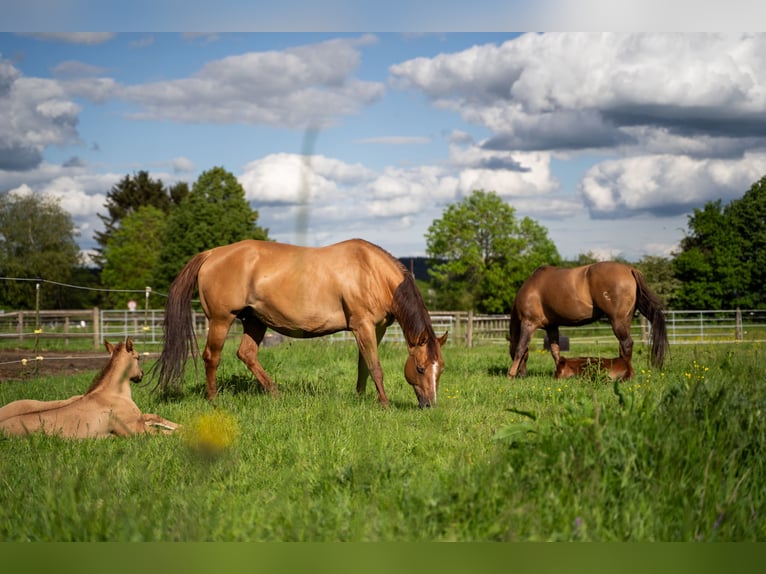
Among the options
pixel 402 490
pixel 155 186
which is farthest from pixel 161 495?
pixel 155 186

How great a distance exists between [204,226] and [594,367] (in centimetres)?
3790

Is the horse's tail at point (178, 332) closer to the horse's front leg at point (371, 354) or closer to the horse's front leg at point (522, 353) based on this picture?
the horse's front leg at point (371, 354)

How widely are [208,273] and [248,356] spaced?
4.00ft

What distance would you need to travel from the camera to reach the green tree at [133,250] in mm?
63678

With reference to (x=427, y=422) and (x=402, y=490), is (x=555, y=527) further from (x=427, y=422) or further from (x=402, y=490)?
(x=427, y=422)

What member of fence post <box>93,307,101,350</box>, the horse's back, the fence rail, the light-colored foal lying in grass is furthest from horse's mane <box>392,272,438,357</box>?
fence post <box>93,307,101,350</box>

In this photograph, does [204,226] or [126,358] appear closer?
[126,358]

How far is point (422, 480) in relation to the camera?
4523mm

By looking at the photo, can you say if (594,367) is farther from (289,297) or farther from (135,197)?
(135,197)

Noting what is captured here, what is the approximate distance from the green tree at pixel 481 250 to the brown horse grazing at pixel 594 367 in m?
49.9

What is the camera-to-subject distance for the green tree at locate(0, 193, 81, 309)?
54.3 meters

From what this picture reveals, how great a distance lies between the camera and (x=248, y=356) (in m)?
9.91

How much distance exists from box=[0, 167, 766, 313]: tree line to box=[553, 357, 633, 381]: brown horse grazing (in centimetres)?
3634

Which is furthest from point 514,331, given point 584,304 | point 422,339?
point 422,339
